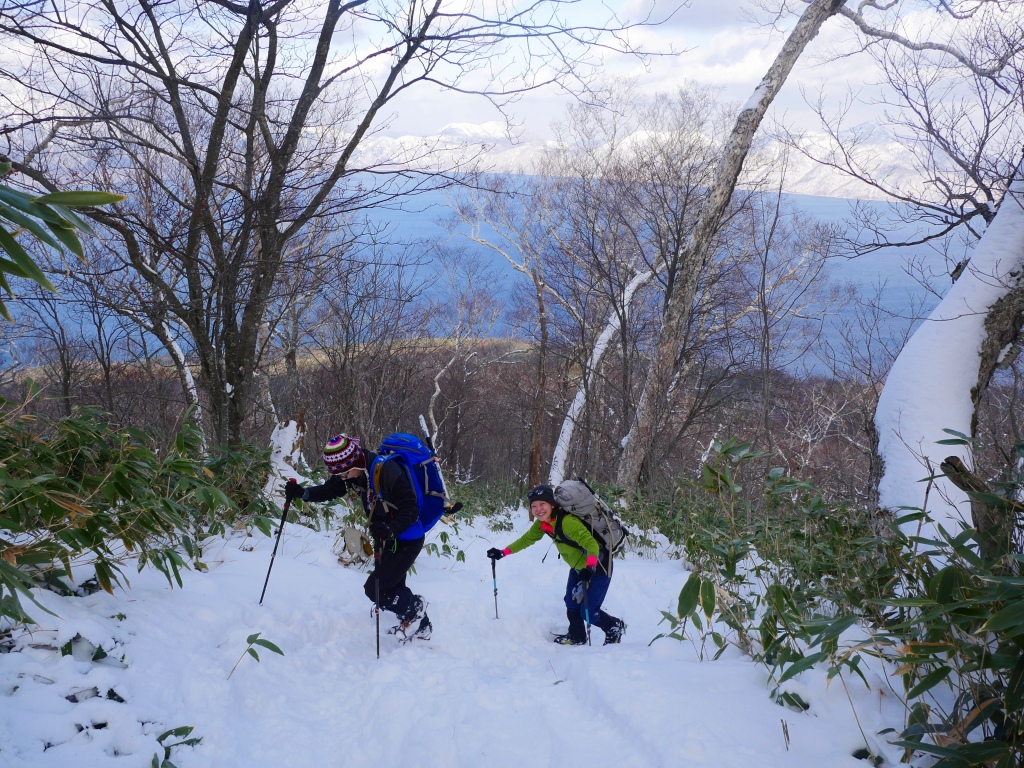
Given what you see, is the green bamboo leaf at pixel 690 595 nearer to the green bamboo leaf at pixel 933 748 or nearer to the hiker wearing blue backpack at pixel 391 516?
the green bamboo leaf at pixel 933 748

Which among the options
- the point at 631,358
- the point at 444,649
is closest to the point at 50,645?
the point at 444,649

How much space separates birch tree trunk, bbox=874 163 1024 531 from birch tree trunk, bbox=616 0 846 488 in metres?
→ 3.65

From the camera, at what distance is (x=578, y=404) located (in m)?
16.0

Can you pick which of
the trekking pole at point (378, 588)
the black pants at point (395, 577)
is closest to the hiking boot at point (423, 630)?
the black pants at point (395, 577)

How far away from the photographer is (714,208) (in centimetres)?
787

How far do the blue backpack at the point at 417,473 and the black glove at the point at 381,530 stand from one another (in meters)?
0.15

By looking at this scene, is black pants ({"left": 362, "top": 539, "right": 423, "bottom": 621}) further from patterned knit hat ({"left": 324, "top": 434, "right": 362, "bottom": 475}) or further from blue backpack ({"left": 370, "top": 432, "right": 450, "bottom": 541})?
patterned knit hat ({"left": 324, "top": 434, "right": 362, "bottom": 475})

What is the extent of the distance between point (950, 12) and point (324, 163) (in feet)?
25.1

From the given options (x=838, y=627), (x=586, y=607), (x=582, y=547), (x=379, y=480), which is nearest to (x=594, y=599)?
(x=586, y=607)

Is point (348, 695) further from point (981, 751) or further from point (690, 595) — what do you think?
point (981, 751)

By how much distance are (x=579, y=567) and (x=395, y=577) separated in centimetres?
139

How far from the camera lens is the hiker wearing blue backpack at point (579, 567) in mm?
4559

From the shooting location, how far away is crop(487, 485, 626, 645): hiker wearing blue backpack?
4.56 meters

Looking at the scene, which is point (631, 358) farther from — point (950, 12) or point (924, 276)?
point (950, 12)
